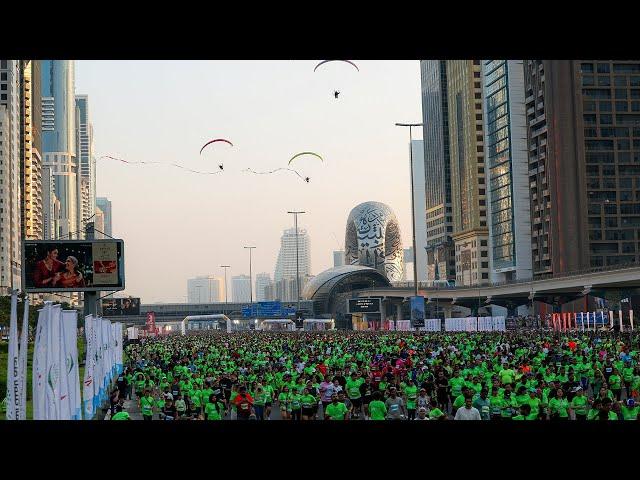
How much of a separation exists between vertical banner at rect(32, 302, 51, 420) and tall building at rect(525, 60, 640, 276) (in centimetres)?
13494

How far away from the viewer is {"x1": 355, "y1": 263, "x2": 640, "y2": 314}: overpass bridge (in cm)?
10369

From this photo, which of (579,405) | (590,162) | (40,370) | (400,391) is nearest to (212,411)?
(400,391)

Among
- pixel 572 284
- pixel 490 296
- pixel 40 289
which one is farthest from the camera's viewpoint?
pixel 490 296

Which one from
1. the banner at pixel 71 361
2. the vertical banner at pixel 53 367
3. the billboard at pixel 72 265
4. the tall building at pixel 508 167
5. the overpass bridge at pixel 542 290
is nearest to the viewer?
the vertical banner at pixel 53 367

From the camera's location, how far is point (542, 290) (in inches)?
4828

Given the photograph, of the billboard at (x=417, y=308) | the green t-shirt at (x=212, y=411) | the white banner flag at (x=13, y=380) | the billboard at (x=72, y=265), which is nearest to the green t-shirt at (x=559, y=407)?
the green t-shirt at (x=212, y=411)

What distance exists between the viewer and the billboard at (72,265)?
45.8 m

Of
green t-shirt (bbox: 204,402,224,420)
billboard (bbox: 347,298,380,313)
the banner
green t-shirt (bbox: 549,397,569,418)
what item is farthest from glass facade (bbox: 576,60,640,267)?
the banner

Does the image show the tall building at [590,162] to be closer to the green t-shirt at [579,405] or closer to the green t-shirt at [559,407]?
the green t-shirt at [579,405]

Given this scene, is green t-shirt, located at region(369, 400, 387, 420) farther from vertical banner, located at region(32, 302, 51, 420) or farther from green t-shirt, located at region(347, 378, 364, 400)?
vertical banner, located at region(32, 302, 51, 420)
